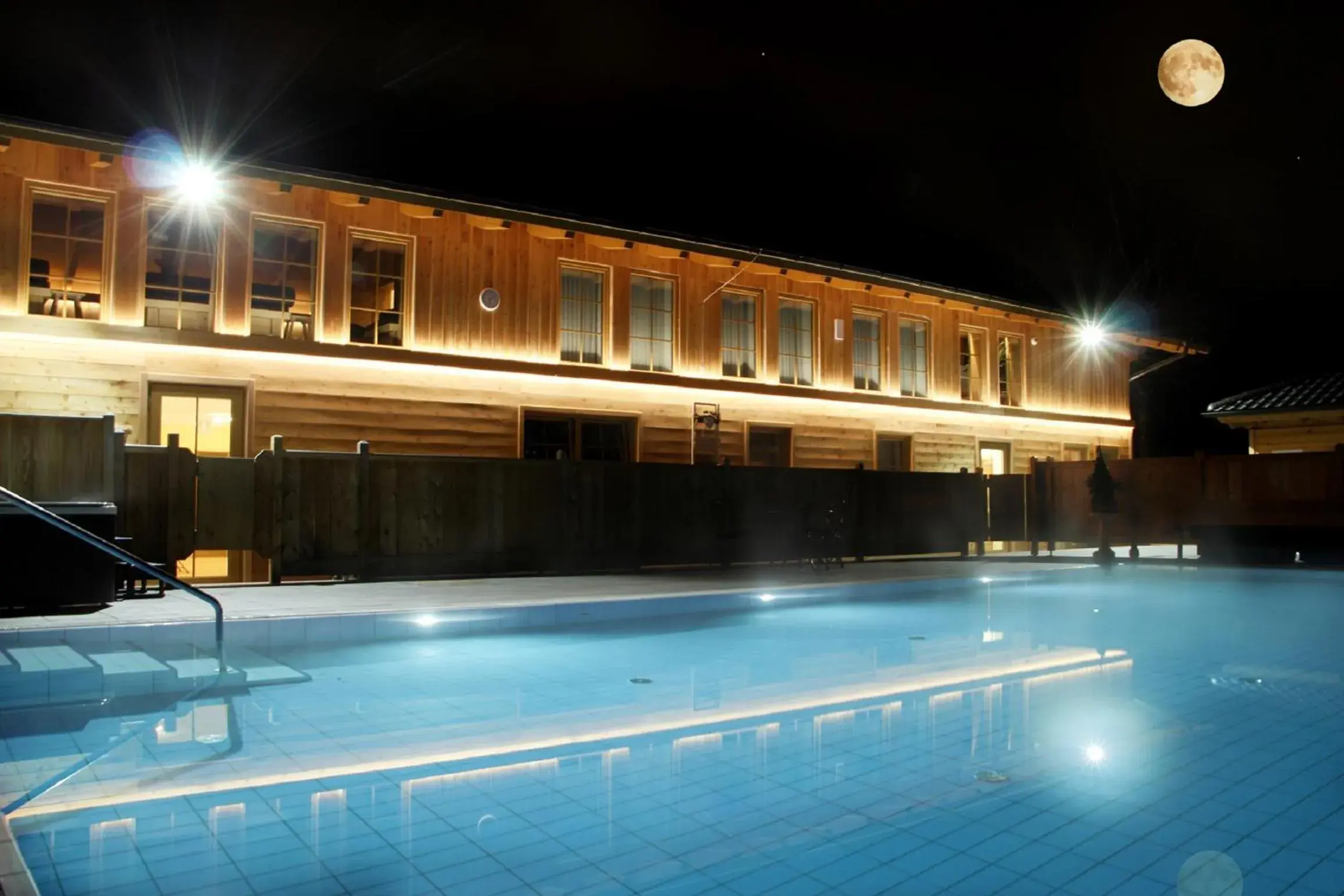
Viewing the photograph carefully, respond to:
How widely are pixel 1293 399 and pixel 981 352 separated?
25.2ft

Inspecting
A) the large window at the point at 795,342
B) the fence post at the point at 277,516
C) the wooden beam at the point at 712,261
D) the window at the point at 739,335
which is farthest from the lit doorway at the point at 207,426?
the large window at the point at 795,342

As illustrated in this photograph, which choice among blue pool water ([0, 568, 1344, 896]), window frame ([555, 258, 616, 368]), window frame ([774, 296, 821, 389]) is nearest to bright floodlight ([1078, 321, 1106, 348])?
window frame ([774, 296, 821, 389])

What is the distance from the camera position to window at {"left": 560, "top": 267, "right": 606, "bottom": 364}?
15273 mm

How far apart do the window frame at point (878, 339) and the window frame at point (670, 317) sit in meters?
4.16

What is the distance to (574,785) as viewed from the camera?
4.14 m

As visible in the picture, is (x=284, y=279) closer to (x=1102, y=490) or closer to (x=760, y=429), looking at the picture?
(x=760, y=429)

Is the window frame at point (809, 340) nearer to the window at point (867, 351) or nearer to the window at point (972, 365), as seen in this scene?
the window at point (867, 351)

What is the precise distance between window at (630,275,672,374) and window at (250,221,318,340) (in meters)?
5.23

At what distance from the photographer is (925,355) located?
2011 cm

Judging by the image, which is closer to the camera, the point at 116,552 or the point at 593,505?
the point at 116,552

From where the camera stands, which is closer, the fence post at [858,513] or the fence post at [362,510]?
the fence post at [362,510]

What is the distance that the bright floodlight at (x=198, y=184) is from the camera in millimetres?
11888

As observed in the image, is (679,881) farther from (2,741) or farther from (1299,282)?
(1299,282)

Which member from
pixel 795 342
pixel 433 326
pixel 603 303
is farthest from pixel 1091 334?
pixel 433 326
